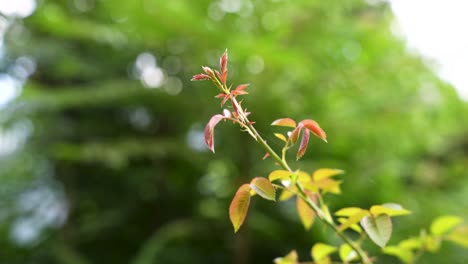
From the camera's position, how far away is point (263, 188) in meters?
0.23

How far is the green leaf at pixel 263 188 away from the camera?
0.23 metres

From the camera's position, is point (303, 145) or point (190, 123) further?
point (190, 123)

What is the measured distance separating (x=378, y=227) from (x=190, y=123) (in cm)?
114

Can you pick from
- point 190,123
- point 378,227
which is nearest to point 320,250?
point 378,227

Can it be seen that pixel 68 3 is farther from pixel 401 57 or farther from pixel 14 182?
pixel 401 57

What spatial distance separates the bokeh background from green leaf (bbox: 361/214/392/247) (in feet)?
2.37

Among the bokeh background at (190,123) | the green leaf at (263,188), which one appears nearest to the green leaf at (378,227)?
the green leaf at (263,188)

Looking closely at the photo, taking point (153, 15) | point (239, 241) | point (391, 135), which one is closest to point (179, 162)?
point (239, 241)

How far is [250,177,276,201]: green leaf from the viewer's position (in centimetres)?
23

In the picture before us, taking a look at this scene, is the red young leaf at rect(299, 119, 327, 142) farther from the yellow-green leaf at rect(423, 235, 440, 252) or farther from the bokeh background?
the bokeh background

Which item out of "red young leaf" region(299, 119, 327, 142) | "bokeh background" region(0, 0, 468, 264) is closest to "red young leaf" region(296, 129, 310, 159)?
"red young leaf" region(299, 119, 327, 142)

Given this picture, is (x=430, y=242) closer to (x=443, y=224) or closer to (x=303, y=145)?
(x=443, y=224)

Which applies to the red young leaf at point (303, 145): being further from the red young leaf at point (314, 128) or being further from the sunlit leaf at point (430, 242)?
the sunlit leaf at point (430, 242)

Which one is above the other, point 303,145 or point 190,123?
point 190,123
